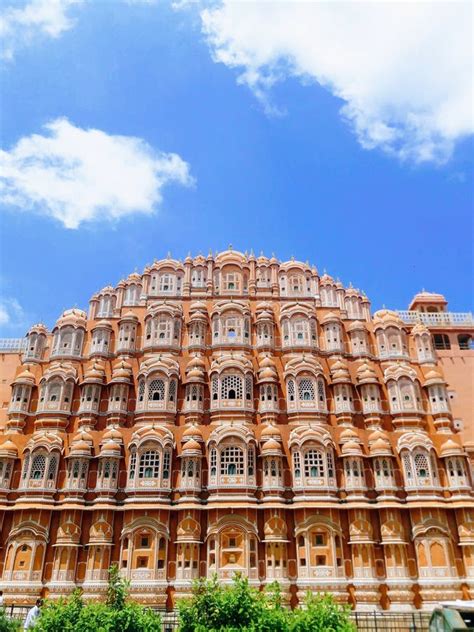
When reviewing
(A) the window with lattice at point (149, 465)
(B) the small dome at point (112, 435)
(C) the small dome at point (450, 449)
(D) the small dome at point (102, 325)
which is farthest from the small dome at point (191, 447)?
(C) the small dome at point (450, 449)

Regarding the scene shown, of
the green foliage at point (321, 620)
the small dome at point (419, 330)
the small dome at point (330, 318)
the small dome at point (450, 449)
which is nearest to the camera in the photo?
the green foliage at point (321, 620)

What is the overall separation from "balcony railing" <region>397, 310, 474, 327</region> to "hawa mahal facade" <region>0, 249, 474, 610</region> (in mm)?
2663

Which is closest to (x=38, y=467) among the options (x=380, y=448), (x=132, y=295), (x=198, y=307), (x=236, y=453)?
(x=236, y=453)

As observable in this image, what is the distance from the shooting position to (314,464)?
99.5ft

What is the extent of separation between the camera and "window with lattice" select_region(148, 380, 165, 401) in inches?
1304

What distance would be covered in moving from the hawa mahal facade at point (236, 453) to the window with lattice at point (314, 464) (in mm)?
84

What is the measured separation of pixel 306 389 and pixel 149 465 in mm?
11172

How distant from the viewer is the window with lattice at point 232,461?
2998cm

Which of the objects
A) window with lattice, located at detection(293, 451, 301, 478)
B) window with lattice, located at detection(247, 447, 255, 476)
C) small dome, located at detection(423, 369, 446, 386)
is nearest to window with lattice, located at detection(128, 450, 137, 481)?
window with lattice, located at detection(247, 447, 255, 476)

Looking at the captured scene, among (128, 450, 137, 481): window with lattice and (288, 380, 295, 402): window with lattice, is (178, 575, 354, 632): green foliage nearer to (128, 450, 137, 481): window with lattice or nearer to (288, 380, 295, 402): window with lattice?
(128, 450, 137, 481): window with lattice

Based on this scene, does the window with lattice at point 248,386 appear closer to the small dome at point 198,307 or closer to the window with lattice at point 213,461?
the window with lattice at point 213,461

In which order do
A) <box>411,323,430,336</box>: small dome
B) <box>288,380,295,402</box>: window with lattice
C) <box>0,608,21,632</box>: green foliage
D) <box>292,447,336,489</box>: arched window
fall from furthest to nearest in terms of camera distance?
<box>411,323,430,336</box>: small dome
<box>288,380,295,402</box>: window with lattice
<box>292,447,336,489</box>: arched window
<box>0,608,21,632</box>: green foliage

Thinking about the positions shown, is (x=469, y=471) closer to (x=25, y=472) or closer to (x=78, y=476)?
(x=78, y=476)

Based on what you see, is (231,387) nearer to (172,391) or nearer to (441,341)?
(172,391)
